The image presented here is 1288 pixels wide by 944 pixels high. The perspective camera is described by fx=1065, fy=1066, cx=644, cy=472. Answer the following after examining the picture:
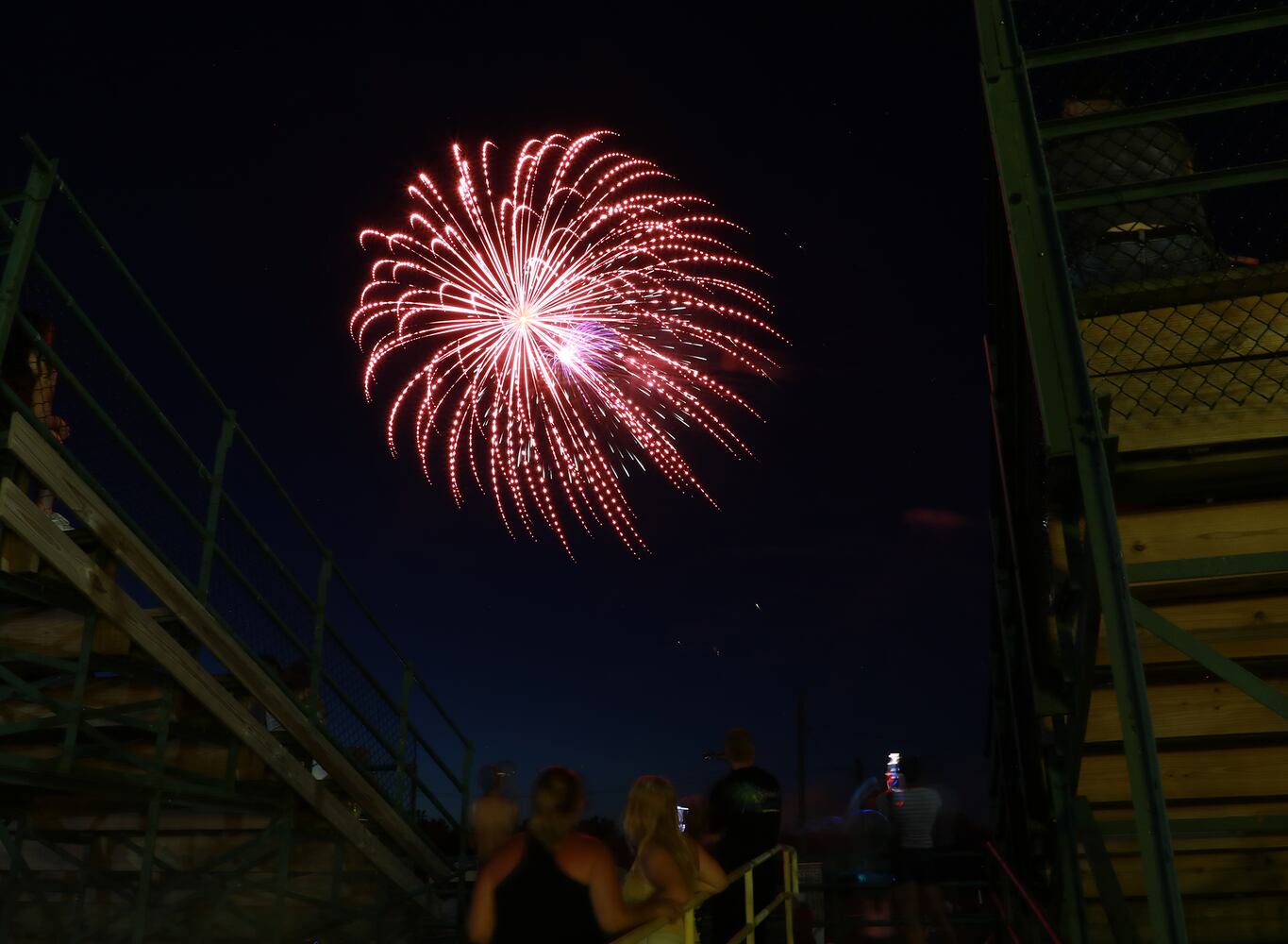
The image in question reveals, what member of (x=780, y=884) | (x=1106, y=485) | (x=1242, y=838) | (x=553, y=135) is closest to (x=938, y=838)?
(x=780, y=884)

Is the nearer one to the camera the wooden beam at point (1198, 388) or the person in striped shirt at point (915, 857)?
the wooden beam at point (1198, 388)

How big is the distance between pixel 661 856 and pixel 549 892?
2.19 feet

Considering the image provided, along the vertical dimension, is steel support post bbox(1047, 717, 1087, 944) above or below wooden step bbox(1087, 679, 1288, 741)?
below

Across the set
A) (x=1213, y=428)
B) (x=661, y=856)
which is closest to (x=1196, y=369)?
(x=1213, y=428)

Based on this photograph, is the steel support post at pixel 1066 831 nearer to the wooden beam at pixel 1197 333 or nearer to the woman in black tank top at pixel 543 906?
the wooden beam at pixel 1197 333

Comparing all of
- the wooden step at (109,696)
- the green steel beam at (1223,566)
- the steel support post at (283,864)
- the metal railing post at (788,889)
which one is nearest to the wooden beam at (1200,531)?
the green steel beam at (1223,566)

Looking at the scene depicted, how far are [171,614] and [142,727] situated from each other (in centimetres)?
72

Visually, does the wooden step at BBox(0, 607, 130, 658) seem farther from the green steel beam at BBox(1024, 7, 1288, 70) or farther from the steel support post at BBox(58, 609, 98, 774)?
the green steel beam at BBox(1024, 7, 1288, 70)

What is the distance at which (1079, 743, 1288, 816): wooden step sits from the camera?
17.8 feet

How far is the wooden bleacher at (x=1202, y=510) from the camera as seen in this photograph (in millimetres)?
3934

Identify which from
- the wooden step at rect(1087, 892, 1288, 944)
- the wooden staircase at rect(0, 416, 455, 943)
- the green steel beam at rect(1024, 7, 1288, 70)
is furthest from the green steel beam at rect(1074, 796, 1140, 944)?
the wooden staircase at rect(0, 416, 455, 943)

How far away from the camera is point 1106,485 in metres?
3.47

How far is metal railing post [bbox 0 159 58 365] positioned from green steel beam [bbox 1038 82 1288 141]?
506cm

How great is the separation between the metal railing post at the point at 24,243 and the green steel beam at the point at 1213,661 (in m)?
5.34
